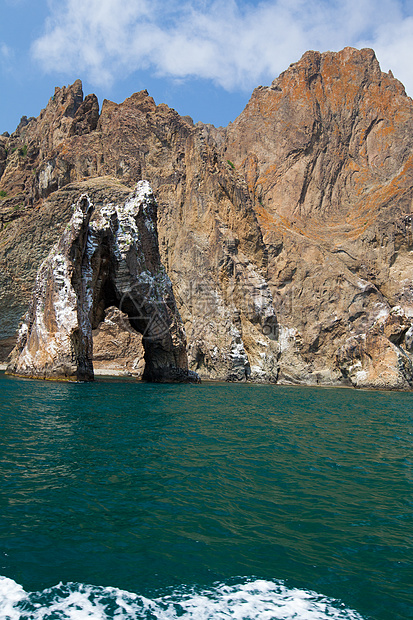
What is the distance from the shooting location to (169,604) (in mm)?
4664

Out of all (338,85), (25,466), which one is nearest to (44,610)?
(25,466)

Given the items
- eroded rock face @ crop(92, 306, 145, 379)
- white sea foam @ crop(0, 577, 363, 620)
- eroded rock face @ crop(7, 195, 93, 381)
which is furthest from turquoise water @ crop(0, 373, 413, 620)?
eroded rock face @ crop(92, 306, 145, 379)

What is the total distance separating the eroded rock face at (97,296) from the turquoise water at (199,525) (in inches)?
631

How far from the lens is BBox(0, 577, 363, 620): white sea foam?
4.46 metres

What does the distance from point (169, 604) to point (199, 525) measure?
6.48ft

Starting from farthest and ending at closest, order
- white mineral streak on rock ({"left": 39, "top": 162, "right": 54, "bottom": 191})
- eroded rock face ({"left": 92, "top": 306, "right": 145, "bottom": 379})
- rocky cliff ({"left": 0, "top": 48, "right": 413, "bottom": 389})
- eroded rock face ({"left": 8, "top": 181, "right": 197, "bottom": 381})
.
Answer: white mineral streak on rock ({"left": 39, "top": 162, "right": 54, "bottom": 191}), eroded rock face ({"left": 92, "top": 306, "right": 145, "bottom": 379}), rocky cliff ({"left": 0, "top": 48, "right": 413, "bottom": 389}), eroded rock face ({"left": 8, "top": 181, "right": 197, "bottom": 381})

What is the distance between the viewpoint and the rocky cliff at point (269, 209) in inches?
2085

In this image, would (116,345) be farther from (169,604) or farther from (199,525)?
(169,604)

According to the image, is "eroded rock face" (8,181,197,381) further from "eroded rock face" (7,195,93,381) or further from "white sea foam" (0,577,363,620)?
"white sea foam" (0,577,363,620)

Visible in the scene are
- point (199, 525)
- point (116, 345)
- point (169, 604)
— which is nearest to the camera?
Answer: point (169, 604)

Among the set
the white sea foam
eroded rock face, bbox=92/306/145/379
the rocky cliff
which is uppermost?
the rocky cliff

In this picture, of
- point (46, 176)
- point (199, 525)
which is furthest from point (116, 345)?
point (199, 525)

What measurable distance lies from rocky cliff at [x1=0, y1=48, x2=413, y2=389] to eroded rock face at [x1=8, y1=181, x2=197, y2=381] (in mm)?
14670

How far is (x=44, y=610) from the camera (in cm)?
446
